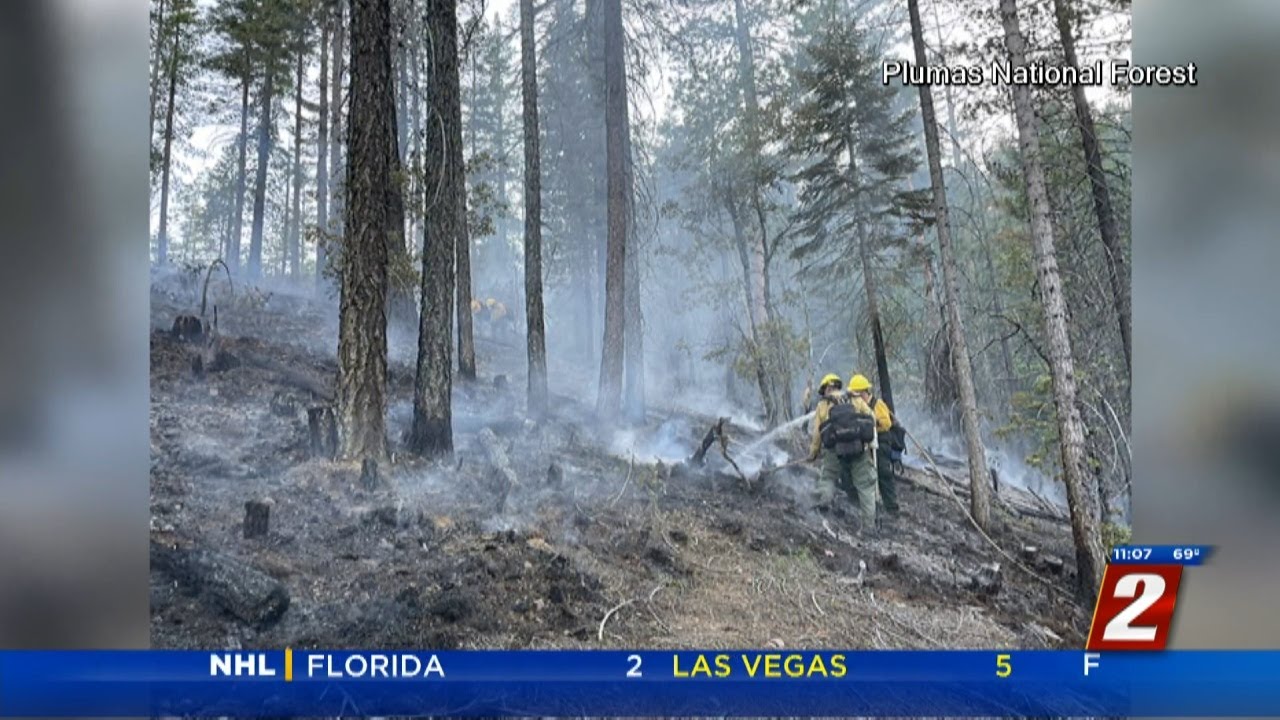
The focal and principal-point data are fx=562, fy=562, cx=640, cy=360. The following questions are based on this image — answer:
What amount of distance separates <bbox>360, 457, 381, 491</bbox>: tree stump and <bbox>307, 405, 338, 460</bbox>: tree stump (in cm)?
16

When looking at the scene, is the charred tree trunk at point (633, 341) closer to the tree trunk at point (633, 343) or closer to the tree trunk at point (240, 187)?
the tree trunk at point (633, 343)

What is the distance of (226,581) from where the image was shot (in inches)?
97.7

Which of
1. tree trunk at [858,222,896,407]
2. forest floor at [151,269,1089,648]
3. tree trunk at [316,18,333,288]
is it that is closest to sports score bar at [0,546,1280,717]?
forest floor at [151,269,1089,648]

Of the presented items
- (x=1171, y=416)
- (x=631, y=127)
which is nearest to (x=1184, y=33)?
(x=1171, y=416)

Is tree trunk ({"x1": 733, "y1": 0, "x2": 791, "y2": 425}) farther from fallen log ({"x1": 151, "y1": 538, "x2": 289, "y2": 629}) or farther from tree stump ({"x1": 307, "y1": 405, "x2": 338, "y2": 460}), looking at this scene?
fallen log ({"x1": 151, "y1": 538, "x2": 289, "y2": 629})

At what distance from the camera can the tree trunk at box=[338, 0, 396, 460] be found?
10.0ft

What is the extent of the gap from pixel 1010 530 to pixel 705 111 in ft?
9.66

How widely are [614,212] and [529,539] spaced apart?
6.54 feet

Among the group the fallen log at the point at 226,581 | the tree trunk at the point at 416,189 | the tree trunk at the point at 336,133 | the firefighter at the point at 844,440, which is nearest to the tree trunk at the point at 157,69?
the tree trunk at the point at 336,133

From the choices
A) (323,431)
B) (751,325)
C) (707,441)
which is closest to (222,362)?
(323,431)

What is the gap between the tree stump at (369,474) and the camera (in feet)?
9.45

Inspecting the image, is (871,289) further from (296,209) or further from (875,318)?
(296,209)

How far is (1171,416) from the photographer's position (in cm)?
233

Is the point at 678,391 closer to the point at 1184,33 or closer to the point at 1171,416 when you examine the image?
the point at 1171,416
